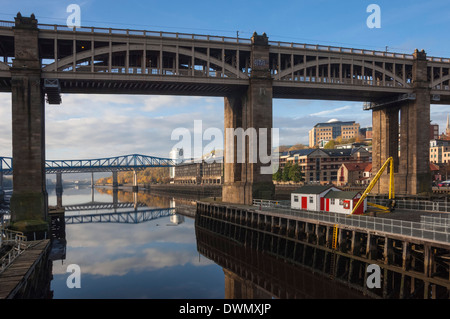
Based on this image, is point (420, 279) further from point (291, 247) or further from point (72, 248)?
point (72, 248)

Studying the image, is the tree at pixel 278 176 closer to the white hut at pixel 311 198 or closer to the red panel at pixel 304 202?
the white hut at pixel 311 198

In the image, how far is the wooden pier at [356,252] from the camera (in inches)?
981

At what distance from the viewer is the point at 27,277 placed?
2569 centimetres

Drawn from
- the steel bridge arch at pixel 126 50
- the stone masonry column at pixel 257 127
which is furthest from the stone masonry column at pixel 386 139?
the steel bridge arch at pixel 126 50

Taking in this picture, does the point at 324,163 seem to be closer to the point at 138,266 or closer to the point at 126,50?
the point at 126,50

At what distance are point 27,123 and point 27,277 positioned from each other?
27009 millimetres

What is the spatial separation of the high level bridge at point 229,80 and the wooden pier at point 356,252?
41.7ft

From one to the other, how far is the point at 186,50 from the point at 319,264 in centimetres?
3693

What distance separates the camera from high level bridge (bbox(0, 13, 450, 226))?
46688 mm

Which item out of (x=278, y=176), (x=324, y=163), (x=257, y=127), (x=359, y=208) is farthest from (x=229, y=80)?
(x=324, y=163)

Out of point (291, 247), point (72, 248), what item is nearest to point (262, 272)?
point (291, 247)

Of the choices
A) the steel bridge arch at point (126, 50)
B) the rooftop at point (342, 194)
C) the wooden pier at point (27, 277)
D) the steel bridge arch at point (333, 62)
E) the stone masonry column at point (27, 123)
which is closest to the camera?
the wooden pier at point (27, 277)

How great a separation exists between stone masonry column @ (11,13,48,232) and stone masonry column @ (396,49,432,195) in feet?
196

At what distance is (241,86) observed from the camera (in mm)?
56688
